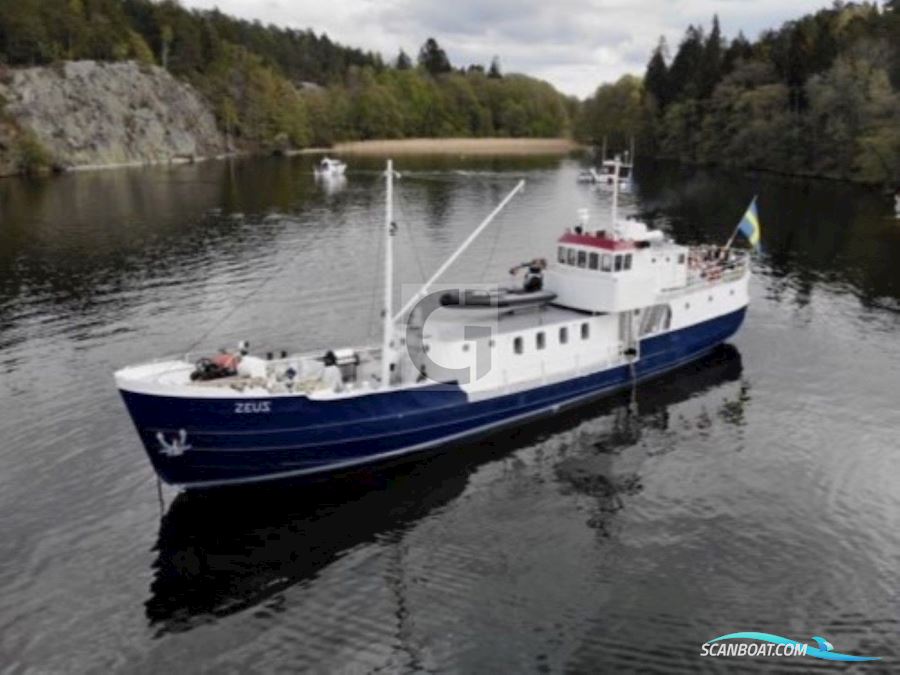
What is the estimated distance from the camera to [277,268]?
6094cm

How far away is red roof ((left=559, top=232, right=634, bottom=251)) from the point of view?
34.4 m

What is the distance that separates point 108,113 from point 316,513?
13758 cm

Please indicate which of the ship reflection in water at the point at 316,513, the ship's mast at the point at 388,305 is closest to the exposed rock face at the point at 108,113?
the ship's mast at the point at 388,305

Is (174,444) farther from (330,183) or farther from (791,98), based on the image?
(791,98)

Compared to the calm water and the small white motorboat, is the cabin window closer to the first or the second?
the calm water

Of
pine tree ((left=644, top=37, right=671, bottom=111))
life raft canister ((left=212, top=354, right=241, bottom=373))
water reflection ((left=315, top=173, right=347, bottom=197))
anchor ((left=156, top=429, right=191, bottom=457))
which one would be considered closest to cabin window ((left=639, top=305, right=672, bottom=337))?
life raft canister ((left=212, top=354, right=241, bottom=373))

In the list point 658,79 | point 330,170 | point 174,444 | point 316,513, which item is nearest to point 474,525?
point 316,513

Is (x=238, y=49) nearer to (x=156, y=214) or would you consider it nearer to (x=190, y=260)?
(x=156, y=214)

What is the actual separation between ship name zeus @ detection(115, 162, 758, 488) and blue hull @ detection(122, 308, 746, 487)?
45 mm

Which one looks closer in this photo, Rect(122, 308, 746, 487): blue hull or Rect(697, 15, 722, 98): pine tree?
Rect(122, 308, 746, 487): blue hull

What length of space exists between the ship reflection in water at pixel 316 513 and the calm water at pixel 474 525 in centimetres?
9

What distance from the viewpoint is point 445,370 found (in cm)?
2920

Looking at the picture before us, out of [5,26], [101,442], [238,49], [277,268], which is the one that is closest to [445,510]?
[101,442]

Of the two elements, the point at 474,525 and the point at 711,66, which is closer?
the point at 474,525
